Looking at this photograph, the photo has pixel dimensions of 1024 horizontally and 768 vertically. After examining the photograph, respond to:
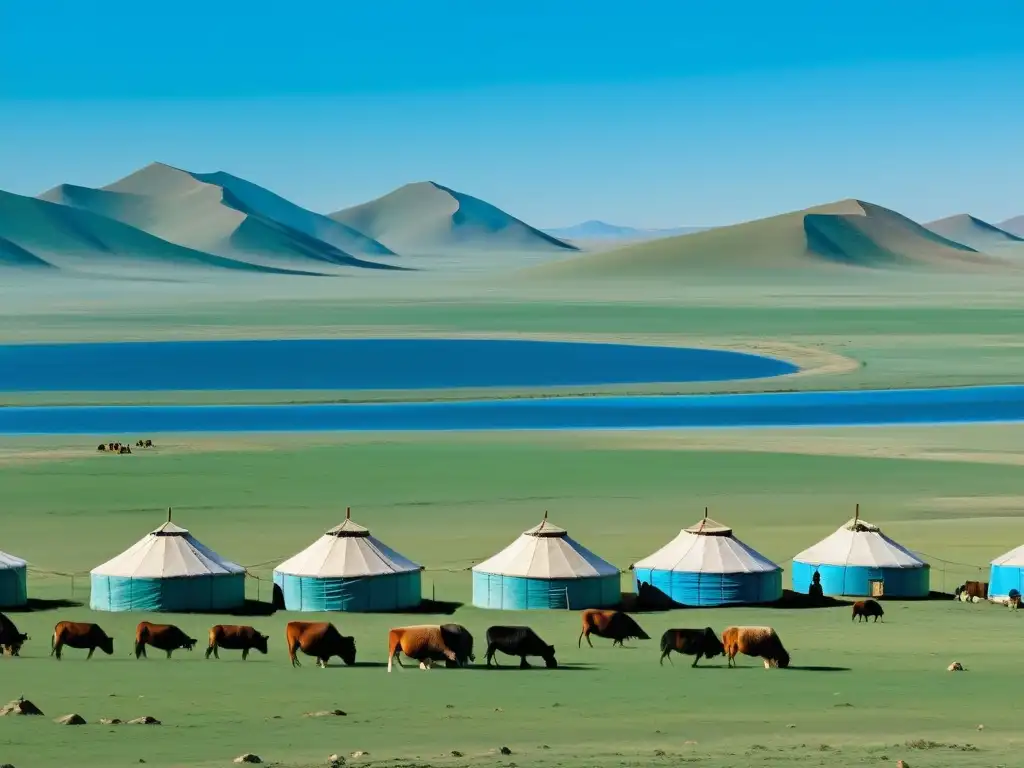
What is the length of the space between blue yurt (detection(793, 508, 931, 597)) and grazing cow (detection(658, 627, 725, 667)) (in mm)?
12395

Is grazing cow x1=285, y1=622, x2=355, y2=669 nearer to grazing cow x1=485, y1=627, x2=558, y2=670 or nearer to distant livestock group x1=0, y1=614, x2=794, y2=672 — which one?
distant livestock group x1=0, y1=614, x2=794, y2=672

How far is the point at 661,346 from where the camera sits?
179m

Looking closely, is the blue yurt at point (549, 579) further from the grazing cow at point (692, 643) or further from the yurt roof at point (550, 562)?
the grazing cow at point (692, 643)

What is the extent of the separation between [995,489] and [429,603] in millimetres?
30888

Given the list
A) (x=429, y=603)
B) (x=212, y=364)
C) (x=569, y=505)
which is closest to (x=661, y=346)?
(x=212, y=364)

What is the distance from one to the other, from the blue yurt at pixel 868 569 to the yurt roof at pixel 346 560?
11.0 metres

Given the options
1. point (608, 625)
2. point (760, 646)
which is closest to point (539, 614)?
point (608, 625)

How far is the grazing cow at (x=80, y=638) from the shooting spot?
147ft

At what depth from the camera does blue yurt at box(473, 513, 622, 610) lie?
53031 millimetres

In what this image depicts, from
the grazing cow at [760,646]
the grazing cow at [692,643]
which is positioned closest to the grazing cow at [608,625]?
the grazing cow at [692,643]

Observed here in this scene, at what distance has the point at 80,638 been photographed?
45031mm

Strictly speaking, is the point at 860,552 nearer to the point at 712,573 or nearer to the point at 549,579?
the point at 712,573

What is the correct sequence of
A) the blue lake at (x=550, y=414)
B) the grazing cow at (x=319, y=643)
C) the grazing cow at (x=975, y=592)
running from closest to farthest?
the grazing cow at (x=319, y=643)
the grazing cow at (x=975, y=592)
the blue lake at (x=550, y=414)

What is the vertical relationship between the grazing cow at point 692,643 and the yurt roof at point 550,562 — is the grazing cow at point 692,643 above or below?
below
